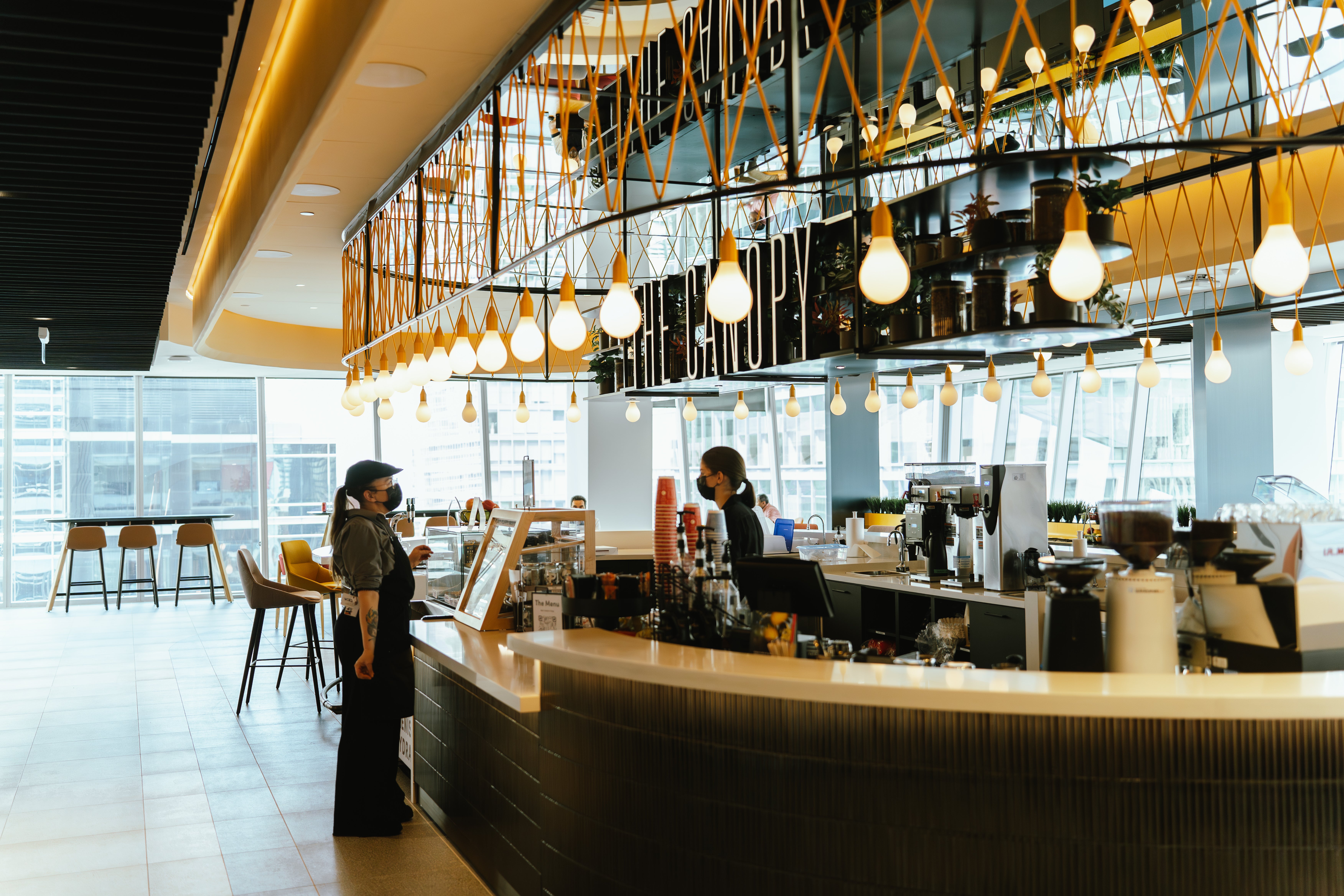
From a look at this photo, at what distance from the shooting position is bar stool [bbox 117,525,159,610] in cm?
1377

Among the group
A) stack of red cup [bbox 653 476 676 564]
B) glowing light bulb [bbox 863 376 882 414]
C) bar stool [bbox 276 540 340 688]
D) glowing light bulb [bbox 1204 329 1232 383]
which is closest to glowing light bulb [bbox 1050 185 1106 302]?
stack of red cup [bbox 653 476 676 564]

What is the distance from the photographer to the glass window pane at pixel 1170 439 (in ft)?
41.7

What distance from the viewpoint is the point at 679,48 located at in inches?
225

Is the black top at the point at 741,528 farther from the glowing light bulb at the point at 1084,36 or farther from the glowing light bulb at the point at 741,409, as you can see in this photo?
the glowing light bulb at the point at 741,409

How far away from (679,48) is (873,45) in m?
1.21

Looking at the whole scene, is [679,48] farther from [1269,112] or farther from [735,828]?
[1269,112]

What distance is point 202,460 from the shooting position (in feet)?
50.8

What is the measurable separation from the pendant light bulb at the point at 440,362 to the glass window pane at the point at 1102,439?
10.2 m

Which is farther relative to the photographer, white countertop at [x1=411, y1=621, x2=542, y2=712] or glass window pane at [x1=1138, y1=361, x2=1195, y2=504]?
glass window pane at [x1=1138, y1=361, x2=1195, y2=504]

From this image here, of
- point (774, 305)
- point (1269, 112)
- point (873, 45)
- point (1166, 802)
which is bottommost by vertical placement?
point (1166, 802)

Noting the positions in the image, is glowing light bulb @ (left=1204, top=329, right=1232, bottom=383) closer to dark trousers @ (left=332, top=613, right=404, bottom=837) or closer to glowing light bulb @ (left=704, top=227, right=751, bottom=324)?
glowing light bulb @ (left=704, top=227, right=751, bottom=324)

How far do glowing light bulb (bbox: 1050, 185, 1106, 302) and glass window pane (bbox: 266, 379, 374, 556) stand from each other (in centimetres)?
1391

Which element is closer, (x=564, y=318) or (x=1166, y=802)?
(x=1166, y=802)

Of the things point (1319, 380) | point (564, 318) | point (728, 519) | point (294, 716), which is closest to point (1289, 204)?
point (564, 318)
